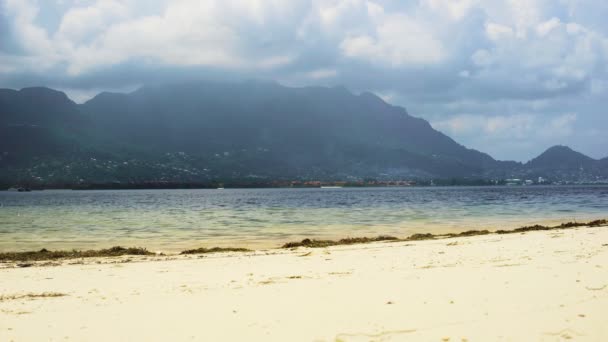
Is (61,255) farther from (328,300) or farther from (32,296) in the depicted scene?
(328,300)

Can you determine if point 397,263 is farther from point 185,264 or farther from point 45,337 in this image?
point 45,337

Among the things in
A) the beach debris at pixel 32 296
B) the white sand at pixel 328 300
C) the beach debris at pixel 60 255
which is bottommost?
the beach debris at pixel 60 255

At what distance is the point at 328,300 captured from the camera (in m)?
10.4

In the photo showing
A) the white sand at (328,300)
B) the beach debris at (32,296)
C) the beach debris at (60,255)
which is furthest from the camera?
the beach debris at (60,255)

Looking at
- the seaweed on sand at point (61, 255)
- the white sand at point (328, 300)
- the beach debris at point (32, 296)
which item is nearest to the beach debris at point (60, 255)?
the seaweed on sand at point (61, 255)

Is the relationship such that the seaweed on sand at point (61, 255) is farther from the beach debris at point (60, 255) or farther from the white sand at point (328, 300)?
the white sand at point (328, 300)

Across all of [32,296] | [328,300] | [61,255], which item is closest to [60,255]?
[61,255]

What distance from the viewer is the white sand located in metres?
8.15

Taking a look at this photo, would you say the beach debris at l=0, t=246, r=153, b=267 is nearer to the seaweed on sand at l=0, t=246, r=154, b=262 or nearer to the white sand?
the seaweed on sand at l=0, t=246, r=154, b=262

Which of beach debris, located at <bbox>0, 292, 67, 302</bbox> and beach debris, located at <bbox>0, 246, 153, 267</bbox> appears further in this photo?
beach debris, located at <bbox>0, 246, 153, 267</bbox>

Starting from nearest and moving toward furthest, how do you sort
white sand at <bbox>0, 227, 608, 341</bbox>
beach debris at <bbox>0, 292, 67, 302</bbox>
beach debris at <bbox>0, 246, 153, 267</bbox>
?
1. white sand at <bbox>0, 227, 608, 341</bbox>
2. beach debris at <bbox>0, 292, 67, 302</bbox>
3. beach debris at <bbox>0, 246, 153, 267</bbox>

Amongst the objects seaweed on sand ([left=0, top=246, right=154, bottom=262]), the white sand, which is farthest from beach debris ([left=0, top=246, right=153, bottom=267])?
the white sand

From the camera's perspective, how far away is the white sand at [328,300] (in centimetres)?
815

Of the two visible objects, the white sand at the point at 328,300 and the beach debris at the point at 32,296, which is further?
the beach debris at the point at 32,296
